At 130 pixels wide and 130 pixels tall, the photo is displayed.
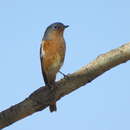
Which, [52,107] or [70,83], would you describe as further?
[52,107]

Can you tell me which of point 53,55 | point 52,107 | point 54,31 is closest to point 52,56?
point 53,55

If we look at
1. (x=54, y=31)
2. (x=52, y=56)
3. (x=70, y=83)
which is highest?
(x=54, y=31)

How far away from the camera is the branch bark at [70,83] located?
11.9 feet

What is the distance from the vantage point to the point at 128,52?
3584 millimetres

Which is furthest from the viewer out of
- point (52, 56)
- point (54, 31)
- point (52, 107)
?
point (54, 31)


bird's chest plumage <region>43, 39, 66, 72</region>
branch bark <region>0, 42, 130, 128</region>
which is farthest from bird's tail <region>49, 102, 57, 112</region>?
bird's chest plumage <region>43, 39, 66, 72</region>

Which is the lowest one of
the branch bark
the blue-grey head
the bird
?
the branch bark

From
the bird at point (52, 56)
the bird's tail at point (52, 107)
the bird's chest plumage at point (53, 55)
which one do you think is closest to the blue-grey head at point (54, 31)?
the bird at point (52, 56)

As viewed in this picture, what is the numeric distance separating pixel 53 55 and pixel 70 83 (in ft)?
3.30

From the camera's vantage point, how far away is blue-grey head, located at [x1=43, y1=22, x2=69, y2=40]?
16.9 ft

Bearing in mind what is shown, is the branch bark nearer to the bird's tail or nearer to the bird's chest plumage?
the bird's tail

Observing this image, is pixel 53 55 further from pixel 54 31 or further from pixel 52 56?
pixel 54 31

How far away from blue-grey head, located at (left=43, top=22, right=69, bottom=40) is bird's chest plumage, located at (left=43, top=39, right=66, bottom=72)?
0.80 feet

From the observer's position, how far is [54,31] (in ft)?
17.1
